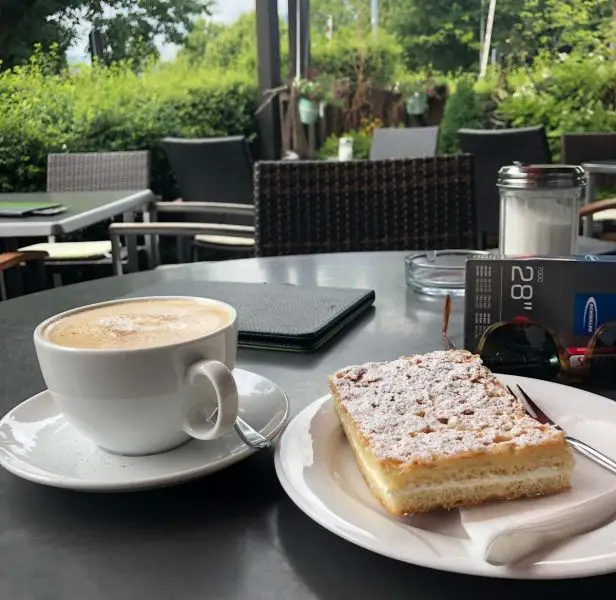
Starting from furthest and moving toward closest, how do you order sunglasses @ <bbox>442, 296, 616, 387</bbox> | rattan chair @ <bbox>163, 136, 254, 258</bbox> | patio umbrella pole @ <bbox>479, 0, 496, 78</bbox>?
patio umbrella pole @ <bbox>479, 0, 496, 78</bbox>, rattan chair @ <bbox>163, 136, 254, 258</bbox>, sunglasses @ <bbox>442, 296, 616, 387</bbox>

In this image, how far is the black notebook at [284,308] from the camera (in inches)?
30.9

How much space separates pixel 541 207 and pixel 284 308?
14.5 inches

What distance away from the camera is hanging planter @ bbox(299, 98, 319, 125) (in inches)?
195

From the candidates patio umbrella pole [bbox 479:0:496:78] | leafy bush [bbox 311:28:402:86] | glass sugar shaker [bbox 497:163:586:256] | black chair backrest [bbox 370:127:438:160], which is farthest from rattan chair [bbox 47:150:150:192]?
patio umbrella pole [bbox 479:0:496:78]

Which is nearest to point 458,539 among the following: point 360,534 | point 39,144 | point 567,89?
point 360,534

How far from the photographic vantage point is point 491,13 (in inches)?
209

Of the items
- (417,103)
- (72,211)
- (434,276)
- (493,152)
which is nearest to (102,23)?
(72,211)

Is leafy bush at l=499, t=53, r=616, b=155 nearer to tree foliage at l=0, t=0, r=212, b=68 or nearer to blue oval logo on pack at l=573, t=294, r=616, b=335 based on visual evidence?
tree foliage at l=0, t=0, r=212, b=68

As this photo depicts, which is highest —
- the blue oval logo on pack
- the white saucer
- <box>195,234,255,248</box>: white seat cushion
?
the blue oval logo on pack

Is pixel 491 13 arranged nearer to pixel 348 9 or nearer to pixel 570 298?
pixel 348 9

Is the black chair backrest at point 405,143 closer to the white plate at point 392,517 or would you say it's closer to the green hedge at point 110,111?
the green hedge at point 110,111

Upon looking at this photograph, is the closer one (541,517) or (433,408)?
(541,517)

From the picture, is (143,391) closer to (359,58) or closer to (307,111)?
(307,111)

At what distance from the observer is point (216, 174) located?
3402 mm
